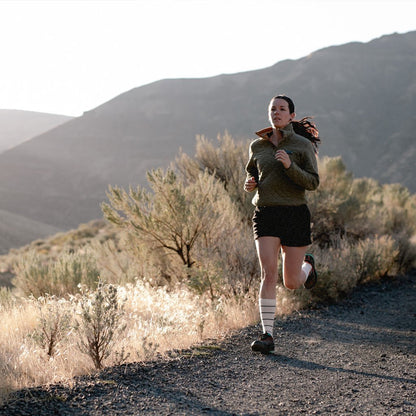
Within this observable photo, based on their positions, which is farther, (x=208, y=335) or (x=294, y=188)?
(x=208, y=335)

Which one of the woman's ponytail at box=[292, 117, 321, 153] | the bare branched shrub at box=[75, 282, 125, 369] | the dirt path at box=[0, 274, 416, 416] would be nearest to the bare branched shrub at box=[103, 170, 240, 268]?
the dirt path at box=[0, 274, 416, 416]

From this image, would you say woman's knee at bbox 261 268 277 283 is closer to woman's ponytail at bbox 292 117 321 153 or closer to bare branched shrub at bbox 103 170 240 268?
woman's ponytail at bbox 292 117 321 153

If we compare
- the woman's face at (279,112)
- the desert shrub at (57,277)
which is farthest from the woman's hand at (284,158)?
the desert shrub at (57,277)

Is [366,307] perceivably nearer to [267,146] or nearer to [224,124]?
[267,146]

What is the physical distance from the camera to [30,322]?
579 cm

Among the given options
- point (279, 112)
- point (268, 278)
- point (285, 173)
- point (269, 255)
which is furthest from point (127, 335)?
point (279, 112)

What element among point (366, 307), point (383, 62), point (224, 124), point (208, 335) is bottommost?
point (366, 307)

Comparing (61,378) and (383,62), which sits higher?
(383,62)

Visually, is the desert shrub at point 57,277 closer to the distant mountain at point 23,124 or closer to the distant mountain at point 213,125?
the distant mountain at point 213,125

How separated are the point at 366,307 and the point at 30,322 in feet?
15.2

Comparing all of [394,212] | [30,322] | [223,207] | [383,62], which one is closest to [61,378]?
[30,322]

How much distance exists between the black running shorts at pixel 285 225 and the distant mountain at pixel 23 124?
150713mm

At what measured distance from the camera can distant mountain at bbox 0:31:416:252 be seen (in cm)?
7519

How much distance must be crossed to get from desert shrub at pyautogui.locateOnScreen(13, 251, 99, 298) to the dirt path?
3825mm
